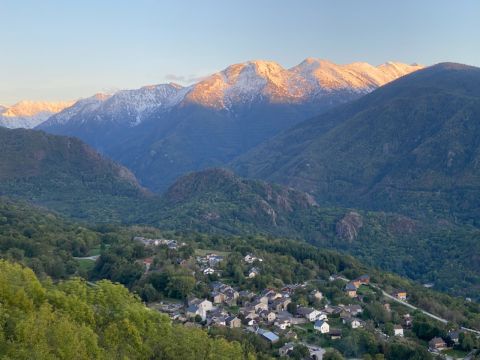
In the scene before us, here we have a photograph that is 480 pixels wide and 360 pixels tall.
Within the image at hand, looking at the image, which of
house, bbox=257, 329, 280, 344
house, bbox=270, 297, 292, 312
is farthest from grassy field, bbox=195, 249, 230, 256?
house, bbox=257, 329, 280, 344

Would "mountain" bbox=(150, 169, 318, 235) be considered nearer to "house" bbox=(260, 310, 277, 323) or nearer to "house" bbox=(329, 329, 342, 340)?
"house" bbox=(260, 310, 277, 323)

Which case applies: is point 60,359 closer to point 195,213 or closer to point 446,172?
point 195,213

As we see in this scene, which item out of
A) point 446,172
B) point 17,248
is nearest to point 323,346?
point 17,248

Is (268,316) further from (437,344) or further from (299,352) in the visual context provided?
(437,344)

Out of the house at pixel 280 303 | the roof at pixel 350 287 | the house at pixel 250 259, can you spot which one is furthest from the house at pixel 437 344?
the house at pixel 250 259

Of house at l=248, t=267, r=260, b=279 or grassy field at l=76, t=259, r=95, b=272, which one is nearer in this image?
house at l=248, t=267, r=260, b=279

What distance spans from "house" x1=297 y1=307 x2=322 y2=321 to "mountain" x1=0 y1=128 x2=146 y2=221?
9080cm

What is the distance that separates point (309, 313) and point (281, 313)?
2739 mm

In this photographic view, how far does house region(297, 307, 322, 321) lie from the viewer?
57.1m

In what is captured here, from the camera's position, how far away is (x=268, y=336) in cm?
4888

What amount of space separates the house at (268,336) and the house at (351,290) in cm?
1877

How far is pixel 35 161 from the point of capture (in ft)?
595

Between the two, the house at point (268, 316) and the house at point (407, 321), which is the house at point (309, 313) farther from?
the house at point (407, 321)

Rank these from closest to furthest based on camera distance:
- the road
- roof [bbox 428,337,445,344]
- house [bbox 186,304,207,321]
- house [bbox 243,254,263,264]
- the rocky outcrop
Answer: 1. roof [bbox 428,337,445,344]
2. house [bbox 186,304,207,321]
3. the road
4. house [bbox 243,254,263,264]
5. the rocky outcrop
